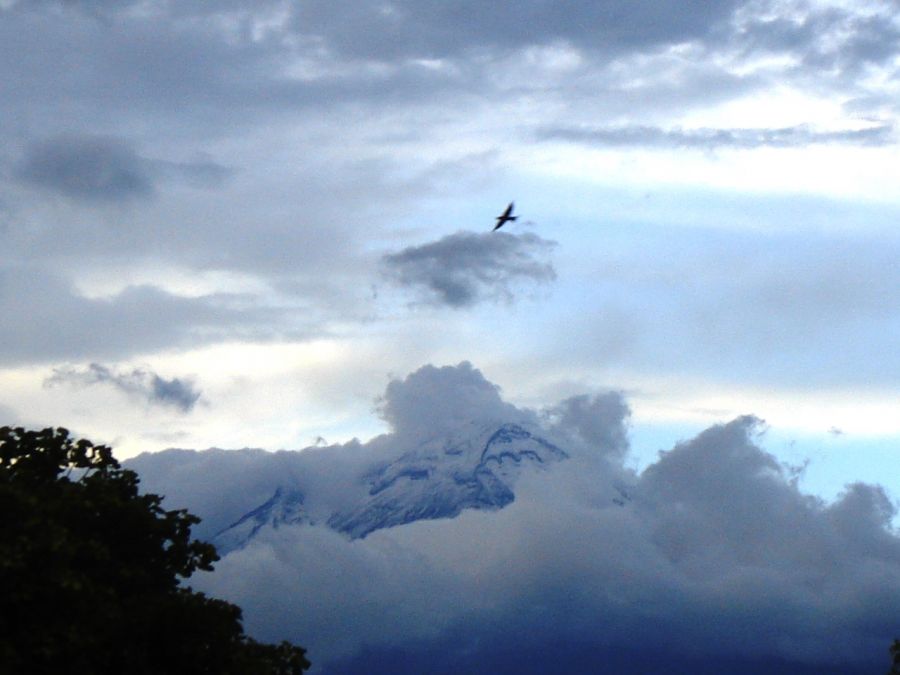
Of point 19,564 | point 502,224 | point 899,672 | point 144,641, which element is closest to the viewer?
point 19,564

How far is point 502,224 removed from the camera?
73875 mm

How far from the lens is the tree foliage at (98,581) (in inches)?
1597

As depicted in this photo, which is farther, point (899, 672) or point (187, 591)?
point (899, 672)

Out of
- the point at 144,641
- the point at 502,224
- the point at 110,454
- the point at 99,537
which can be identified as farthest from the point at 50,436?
the point at 502,224

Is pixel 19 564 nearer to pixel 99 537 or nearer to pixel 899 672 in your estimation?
Answer: pixel 99 537

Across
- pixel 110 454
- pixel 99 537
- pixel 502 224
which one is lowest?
pixel 99 537

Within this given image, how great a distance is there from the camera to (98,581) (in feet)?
148

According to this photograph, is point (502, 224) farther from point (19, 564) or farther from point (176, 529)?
point (19, 564)

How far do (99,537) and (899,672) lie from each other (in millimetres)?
28376

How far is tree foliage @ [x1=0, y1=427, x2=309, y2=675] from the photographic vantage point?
40562mm

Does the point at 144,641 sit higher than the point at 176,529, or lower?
lower

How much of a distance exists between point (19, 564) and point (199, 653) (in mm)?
7568

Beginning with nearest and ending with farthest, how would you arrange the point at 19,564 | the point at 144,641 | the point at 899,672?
the point at 19,564, the point at 144,641, the point at 899,672

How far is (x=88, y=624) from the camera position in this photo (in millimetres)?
41625
